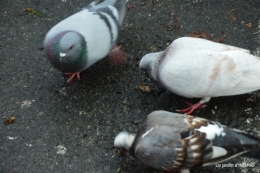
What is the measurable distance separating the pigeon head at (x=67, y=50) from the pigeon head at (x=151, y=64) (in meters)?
0.53

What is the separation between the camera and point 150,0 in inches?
161

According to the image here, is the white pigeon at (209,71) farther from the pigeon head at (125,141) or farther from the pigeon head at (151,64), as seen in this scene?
the pigeon head at (125,141)

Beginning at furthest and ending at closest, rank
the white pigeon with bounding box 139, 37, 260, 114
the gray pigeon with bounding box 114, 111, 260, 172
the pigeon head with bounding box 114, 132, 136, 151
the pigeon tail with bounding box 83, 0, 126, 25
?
the pigeon tail with bounding box 83, 0, 126, 25 < the white pigeon with bounding box 139, 37, 260, 114 < the pigeon head with bounding box 114, 132, 136, 151 < the gray pigeon with bounding box 114, 111, 260, 172

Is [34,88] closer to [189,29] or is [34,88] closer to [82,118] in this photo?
[82,118]

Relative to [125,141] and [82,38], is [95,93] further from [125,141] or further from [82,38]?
[125,141]

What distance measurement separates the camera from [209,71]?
297cm

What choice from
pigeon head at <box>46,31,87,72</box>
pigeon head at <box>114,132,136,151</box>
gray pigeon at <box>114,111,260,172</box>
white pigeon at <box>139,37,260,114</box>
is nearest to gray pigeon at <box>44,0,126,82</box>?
pigeon head at <box>46,31,87,72</box>

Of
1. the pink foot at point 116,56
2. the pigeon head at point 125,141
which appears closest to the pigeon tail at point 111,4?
the pink foot at point 116,56

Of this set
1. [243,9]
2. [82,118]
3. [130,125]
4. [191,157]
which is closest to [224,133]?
[191,157]

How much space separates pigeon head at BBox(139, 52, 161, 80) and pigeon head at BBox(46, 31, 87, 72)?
1.74 ft

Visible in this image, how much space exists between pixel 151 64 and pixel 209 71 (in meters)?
0.56

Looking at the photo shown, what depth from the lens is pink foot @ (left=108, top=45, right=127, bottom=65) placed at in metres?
3.70

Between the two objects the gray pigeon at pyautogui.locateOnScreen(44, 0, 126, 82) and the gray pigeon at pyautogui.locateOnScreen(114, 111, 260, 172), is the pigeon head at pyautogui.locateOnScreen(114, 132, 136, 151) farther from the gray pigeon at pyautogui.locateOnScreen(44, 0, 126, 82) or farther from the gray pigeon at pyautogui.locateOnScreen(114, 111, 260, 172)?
the gray pigeon at pyautogui.locateOnScreen(44, 0, 126, 82)

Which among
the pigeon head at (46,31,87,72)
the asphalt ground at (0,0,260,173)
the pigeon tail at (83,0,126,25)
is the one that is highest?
the pigeon tail at (83,0,126,25)
